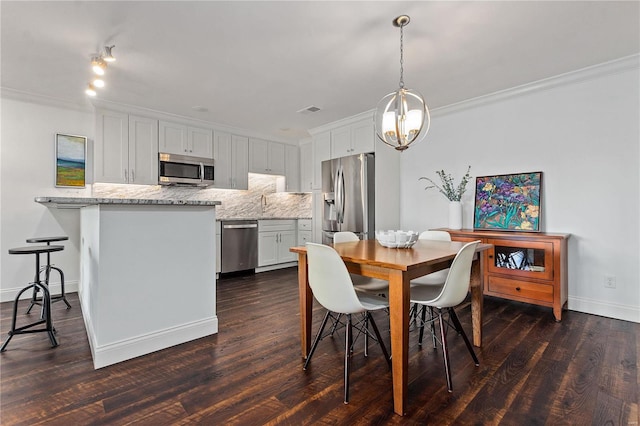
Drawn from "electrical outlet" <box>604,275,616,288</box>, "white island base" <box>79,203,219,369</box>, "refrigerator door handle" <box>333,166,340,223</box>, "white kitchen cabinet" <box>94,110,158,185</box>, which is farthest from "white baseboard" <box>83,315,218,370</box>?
"electrical outlet" <box>604,275,616,288</box>

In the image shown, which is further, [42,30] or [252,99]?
[252,99]

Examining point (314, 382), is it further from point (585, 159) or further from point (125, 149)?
point (125, 149)

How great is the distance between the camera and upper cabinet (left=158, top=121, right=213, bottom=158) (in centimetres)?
441

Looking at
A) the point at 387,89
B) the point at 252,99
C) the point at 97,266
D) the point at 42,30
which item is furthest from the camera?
the point at 252,99

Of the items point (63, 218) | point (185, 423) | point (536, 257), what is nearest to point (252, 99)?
point (63, 218)

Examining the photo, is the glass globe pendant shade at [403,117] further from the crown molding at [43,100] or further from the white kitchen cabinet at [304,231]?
the crown molding at [43,100]

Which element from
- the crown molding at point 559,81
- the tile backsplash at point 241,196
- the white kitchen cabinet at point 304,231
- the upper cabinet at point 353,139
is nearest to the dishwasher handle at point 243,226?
the tile backsplash at point 241,196

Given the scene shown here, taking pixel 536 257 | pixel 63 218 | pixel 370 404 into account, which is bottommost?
pixel 370 404

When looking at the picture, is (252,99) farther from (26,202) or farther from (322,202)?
(26,202)

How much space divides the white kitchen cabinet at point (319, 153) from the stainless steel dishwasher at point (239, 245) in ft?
4.09

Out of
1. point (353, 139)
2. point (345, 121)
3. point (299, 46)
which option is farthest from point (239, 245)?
point (299, 46)

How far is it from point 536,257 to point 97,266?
3.78 m

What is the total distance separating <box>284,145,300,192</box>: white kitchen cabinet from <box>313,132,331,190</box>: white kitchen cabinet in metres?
0.63

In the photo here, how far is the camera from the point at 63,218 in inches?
152
